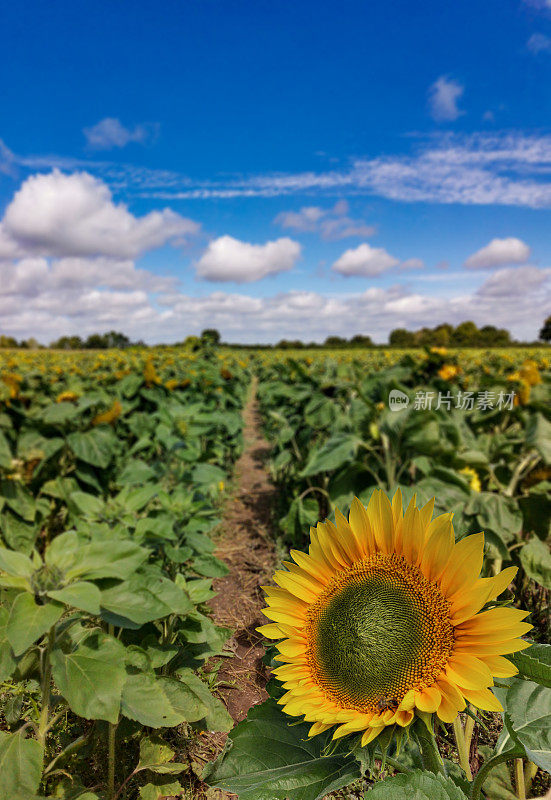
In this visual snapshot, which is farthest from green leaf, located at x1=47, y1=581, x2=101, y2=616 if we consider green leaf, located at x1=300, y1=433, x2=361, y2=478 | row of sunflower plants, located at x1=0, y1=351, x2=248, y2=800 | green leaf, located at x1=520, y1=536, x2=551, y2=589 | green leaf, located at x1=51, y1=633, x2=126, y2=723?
green leaf, located at x1=520, y1=536, x2=551, y2=589

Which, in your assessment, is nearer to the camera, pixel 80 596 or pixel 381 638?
pixel 381 638

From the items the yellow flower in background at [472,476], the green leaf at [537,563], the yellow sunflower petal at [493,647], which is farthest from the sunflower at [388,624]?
the yellow flower in background at [472,476]

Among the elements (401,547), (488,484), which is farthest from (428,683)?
(488,484)

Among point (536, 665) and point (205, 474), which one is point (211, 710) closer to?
point (536, 665)

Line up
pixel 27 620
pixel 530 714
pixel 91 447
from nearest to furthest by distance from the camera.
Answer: pixel 530 714 < pixel 27 620 < pixel 91 447

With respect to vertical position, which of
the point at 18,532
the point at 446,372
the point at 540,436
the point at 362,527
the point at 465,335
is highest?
the point at 465,335

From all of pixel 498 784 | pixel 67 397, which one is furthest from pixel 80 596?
pixel 67 397

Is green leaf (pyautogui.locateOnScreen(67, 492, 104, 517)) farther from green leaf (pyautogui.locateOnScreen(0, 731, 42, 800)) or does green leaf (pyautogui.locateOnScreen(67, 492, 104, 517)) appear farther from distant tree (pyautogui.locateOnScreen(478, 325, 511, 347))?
distant tree (pyautogui.locateOnScreen(478, 325, 511, 347))

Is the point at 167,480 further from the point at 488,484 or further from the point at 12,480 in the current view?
the point at 488,484

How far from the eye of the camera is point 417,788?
70cm

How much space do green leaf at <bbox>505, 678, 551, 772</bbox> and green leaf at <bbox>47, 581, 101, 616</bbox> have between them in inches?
36.3

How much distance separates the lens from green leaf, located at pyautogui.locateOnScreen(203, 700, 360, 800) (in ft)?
2.49

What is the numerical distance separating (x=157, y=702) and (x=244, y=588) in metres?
1.77

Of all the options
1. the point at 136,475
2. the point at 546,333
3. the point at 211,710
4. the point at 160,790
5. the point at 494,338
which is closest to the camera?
the point at 160,790
